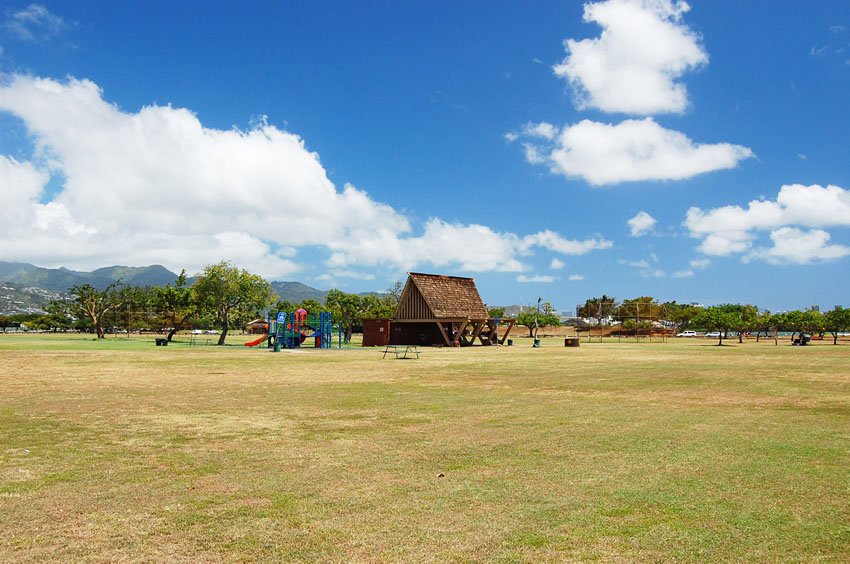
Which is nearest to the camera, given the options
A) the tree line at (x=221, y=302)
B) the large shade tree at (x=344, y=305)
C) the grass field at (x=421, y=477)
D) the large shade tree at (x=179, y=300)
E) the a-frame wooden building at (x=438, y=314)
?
the grass field at (x=421, y=477)

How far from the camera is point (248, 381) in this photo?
19.7 metres

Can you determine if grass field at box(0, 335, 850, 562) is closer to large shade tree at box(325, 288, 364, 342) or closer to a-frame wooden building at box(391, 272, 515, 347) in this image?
a-frame wooden building at box(391, 272, 515, 347)

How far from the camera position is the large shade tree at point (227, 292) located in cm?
5684

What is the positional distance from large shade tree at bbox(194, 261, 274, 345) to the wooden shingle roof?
15.1m

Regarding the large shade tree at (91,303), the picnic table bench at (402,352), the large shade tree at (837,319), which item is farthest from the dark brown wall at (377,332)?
the large shade tree at (837,319)

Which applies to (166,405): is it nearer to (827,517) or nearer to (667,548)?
(667,548)

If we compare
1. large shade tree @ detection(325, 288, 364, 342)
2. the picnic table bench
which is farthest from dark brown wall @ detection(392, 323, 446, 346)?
large shade tree @ detection(325, 288, 364, 342)

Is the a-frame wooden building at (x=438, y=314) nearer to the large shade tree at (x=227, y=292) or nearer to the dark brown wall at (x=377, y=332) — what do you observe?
the dark brown wall at (x=377, y=332)

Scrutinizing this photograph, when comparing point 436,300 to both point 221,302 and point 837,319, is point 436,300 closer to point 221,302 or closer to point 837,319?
point 221,302

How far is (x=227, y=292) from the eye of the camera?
56844mm

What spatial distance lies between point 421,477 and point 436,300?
44.0 metres

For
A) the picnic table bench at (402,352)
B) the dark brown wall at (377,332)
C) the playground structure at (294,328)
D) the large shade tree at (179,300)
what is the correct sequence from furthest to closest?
the large shade tree at (179,300) < the dark brown wall at (377,332) < the playground structure at (294,328) < the picnic table bench at (402,352)

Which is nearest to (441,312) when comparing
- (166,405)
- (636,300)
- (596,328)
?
(166,405)

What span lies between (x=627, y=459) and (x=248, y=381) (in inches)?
552
